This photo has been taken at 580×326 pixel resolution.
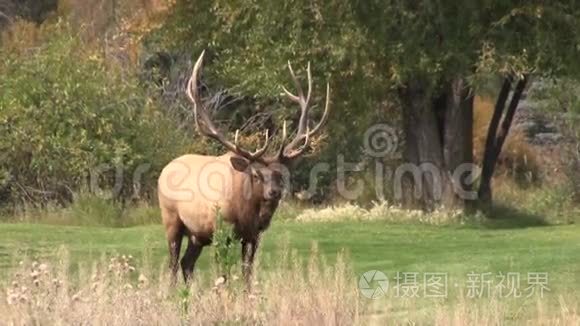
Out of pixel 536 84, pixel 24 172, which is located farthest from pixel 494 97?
pixel 24 172

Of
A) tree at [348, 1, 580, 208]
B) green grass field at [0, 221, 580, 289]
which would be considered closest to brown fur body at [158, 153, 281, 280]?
green grass field at [0, 221, 580, 289]

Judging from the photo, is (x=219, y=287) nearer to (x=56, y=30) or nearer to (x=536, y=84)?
(x=56, y=30)

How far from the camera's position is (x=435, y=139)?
28078 mm

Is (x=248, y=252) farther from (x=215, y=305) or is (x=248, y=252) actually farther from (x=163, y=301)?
(x=163, y=301)

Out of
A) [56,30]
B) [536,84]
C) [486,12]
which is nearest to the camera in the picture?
[486,12]

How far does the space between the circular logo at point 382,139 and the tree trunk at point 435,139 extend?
2735 mm

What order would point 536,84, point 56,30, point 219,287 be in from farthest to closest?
point 536,84 → point 56,30 → point 219,287

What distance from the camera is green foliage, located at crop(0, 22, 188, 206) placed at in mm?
30188

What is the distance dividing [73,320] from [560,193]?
2022cm

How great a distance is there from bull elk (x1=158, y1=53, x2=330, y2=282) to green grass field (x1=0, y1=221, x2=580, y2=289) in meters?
0.54

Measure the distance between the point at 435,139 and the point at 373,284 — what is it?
484 inches

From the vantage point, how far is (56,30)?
34.1m

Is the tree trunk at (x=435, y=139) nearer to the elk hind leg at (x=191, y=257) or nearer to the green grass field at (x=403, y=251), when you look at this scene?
the green grass field at (x=403, y=251)

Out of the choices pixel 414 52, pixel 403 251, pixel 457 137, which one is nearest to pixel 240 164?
pixel 403 251
